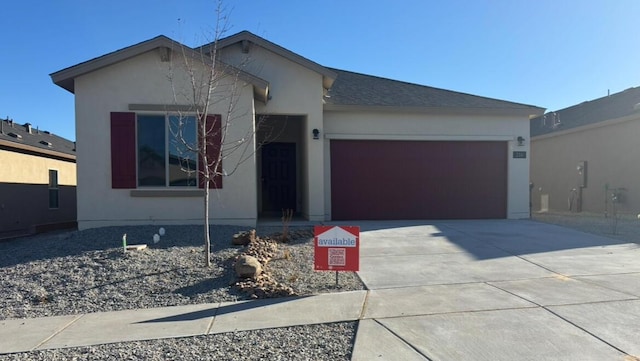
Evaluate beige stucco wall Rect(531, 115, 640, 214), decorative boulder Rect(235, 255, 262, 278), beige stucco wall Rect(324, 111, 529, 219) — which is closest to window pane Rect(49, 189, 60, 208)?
beige stucco wall Rect(324, 111, 529, 219)

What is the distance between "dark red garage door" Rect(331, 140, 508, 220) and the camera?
11.9 meters

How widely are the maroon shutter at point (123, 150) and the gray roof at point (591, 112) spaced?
16289mm

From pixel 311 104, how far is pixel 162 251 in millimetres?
5820

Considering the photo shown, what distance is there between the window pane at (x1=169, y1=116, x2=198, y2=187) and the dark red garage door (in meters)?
4.07

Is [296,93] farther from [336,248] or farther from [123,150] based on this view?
[336,248]

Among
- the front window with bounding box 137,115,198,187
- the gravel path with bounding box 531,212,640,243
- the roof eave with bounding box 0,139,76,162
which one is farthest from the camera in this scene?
the roof eave with bounding box 0,139,76,162

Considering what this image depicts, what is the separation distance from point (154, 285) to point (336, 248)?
8.74 ft

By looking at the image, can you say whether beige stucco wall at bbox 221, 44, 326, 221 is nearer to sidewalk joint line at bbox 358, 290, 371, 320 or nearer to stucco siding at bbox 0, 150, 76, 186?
sidewalk joint line at bbox 358, 290, 371, 320

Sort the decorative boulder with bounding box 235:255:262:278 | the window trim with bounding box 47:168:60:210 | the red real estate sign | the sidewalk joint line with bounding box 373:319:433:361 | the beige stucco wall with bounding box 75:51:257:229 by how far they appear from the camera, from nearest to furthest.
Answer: the sidewalk joint line with bounding box 373:319:433:361 → the red real estate sign → the decorative boulder with bounding box 235:255:262:278 → the beige stucco wall with bounding box 75:51:257:229 → the window trim with bounding box 47:168:60:210

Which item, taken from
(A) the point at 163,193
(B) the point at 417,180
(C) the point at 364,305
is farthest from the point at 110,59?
(B) the point at 417,180

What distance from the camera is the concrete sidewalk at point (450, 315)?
147 inches

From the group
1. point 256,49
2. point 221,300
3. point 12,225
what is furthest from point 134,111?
point 12,225

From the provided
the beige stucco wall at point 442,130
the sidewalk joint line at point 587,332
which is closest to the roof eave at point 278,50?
the beige stucco wall at point 442,130

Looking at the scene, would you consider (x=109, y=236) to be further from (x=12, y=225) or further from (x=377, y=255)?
(x=12, y=225)
